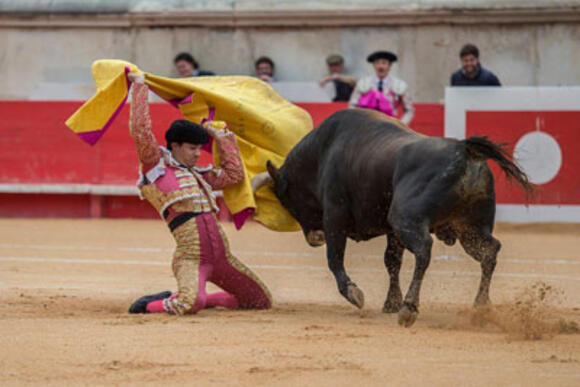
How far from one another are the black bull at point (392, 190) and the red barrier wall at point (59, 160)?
568 centimetres

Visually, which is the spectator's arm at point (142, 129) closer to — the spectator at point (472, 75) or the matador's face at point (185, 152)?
the matador's face at point (185, 152)

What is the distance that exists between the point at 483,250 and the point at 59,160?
7.62 meters

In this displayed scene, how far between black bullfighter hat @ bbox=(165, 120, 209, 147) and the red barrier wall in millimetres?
6211

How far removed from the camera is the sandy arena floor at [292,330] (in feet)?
13.3

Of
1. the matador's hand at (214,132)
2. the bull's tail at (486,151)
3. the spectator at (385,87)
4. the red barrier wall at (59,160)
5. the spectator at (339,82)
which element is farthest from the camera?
the red barrier wall at (59,160)

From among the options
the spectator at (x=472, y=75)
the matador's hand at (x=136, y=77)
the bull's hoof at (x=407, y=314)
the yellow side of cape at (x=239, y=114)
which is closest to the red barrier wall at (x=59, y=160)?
the spectator at (x=472, y=75)

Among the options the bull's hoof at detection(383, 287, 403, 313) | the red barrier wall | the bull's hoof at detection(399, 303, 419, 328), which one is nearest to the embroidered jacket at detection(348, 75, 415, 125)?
the red barrier wall

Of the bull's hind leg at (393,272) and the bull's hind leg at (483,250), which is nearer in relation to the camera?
the bull's hind leg at (483,250)

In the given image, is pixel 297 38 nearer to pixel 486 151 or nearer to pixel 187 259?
pixel 187 259

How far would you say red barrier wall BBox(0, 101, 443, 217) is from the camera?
474 inches

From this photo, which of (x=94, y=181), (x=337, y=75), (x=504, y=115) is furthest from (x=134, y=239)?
(x=504, y=115)

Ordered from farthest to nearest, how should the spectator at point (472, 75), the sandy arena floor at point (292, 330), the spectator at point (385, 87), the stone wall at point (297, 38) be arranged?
the stone wall at point (297, 38) < the spectator at point (472, 75) < the spectator at point (385, 87) < the sandy arena floor at point (292, 330)

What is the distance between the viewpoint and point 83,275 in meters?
7.65

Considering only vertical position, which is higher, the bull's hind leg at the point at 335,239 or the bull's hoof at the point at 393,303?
the bull's hind leg at the point at 335,239
